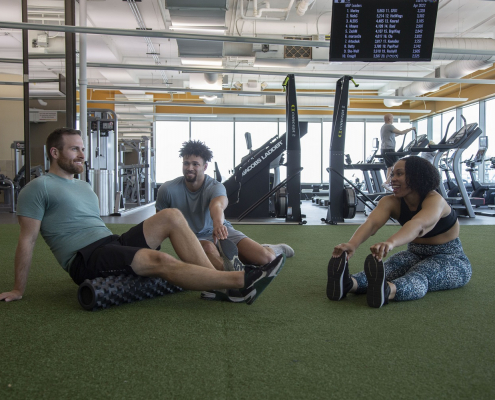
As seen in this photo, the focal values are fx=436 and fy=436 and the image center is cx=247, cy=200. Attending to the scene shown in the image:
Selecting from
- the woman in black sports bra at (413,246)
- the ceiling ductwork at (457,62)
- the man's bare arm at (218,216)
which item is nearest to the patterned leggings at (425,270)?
the woman in black sports bra at (413,246)

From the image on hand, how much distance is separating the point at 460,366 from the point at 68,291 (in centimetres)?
211

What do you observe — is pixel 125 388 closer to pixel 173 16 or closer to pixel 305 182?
pixel 173 16

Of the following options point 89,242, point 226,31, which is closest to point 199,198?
point 89,242

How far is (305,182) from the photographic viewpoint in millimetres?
17359

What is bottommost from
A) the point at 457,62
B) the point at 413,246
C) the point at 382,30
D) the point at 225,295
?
the point at 225,295

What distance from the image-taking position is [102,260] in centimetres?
218

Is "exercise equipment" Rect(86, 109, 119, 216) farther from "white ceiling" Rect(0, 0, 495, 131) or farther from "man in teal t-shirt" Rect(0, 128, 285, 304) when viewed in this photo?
"man in teal t-shirt" Rect(0, 128, 285, 304)

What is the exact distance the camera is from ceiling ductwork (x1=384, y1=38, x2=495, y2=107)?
799cm

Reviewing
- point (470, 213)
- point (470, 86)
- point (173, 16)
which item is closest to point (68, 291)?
point (173, 16)

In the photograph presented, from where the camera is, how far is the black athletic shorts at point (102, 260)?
217 centimetres

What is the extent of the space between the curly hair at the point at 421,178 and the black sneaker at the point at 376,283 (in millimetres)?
596

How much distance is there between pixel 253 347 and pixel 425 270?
48.5 inches

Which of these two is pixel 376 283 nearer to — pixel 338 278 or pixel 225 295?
pixel 338 278

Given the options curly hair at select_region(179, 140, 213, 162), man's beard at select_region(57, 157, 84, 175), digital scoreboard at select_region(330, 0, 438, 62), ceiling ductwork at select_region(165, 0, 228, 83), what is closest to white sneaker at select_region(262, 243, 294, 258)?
curly hair at select_region(179, 140, 213, 162)
